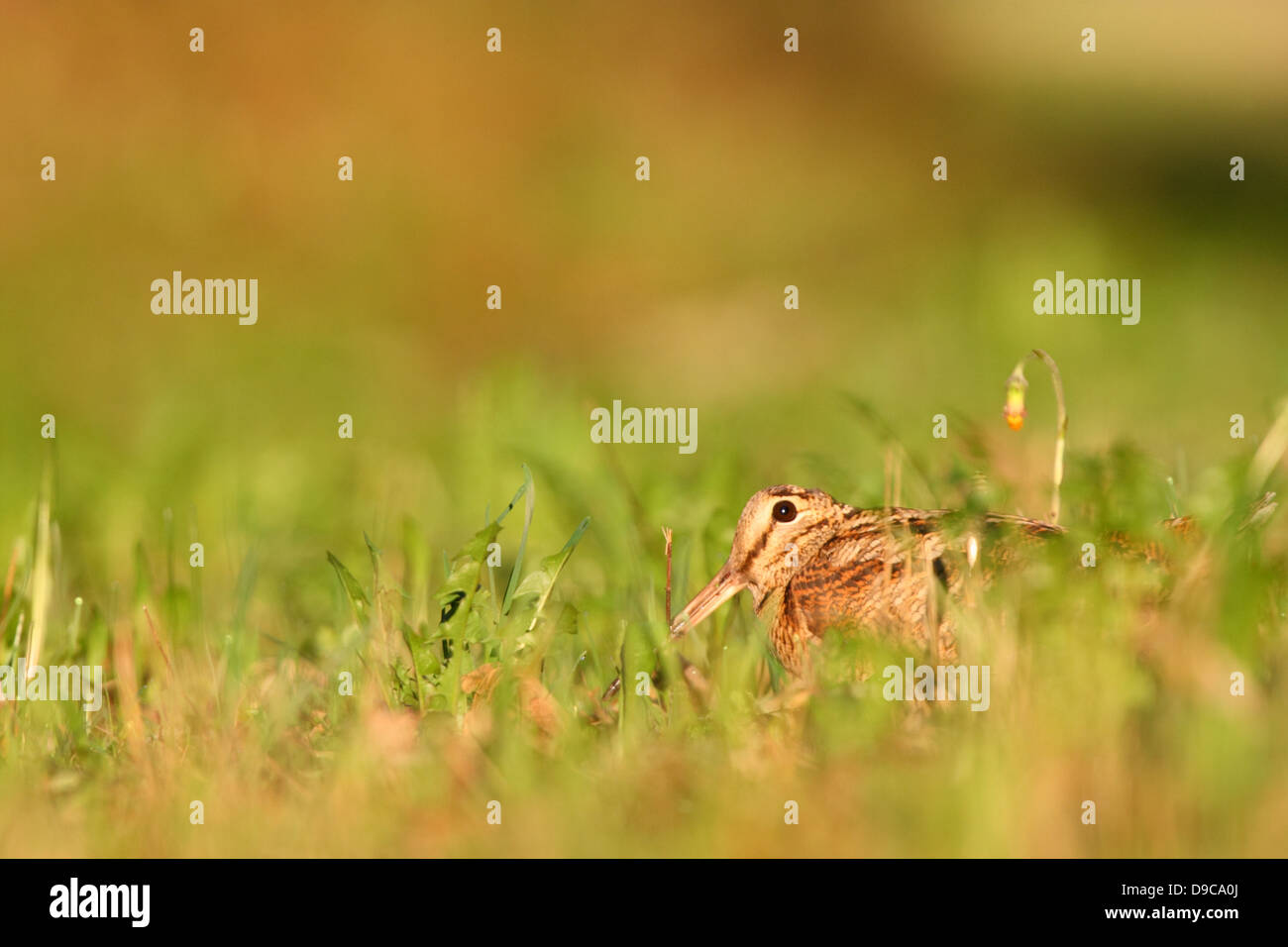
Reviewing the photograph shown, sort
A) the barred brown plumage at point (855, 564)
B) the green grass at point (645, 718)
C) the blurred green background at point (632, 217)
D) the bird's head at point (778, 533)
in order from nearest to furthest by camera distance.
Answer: the green grass at point (645, 718), the barred brown plumage at point (855, 564), the bird's head at point (778, 533), the blurred green background at point (632, 217)

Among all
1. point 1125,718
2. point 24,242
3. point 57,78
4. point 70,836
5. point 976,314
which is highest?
point 57,78

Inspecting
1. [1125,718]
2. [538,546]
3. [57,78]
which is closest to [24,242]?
[57,78]

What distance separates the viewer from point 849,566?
14.5 ft

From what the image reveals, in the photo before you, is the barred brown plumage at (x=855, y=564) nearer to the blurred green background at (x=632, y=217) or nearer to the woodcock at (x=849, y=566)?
the woodcock at (x=849, y=566)

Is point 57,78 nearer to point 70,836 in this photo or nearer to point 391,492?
point 391,492

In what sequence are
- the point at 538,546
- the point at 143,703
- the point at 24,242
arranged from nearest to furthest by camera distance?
the point at 143,703 < the point at 538,546 < the point at 24,242

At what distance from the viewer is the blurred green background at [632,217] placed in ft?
34.6

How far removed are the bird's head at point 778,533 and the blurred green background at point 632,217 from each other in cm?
361

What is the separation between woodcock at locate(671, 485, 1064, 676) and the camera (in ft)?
13.7

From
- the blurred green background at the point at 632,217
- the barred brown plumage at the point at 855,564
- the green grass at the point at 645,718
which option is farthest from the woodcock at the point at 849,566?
the blurred green background at the point at 632,217

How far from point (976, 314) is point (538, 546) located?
624 centimetres

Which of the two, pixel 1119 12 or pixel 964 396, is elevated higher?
pixel 1119 12

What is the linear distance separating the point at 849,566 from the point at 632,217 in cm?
1088

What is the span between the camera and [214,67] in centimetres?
1551
